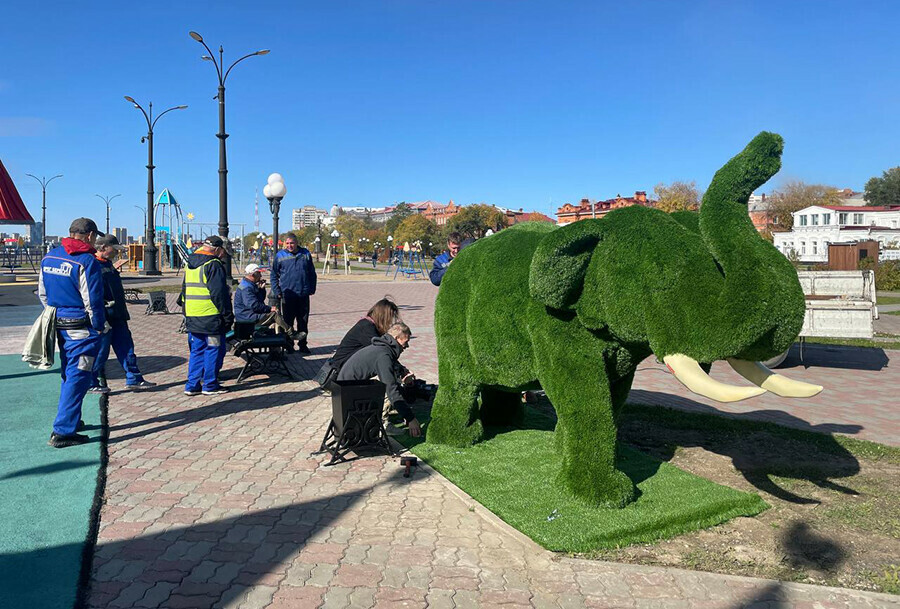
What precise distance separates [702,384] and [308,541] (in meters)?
2.65

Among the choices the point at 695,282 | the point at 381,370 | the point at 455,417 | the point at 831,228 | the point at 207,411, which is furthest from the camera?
the point at 831,228

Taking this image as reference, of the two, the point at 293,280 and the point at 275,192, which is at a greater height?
the point at 275,192

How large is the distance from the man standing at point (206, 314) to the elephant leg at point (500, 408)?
11.5ft

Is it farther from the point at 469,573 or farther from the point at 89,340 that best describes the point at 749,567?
the point at 89,340

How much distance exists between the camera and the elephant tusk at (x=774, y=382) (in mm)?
3594

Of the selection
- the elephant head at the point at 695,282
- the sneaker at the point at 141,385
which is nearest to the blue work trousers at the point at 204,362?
the sneaker at the point at 141,385

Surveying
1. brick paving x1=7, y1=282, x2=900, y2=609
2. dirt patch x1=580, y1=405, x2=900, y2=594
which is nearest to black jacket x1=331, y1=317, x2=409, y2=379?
brick paving x1=7, y1=282, x2=900, y2=609

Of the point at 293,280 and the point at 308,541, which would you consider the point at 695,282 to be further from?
the point at 293,280

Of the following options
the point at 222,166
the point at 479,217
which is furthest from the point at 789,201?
the point at 222,166

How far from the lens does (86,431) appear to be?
6.57 meters

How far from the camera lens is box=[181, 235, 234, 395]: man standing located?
794 cm

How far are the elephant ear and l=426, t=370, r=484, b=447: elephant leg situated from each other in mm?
1700

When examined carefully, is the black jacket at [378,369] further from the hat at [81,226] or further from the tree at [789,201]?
the tree at [789,201]

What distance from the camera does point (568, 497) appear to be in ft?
15.3
